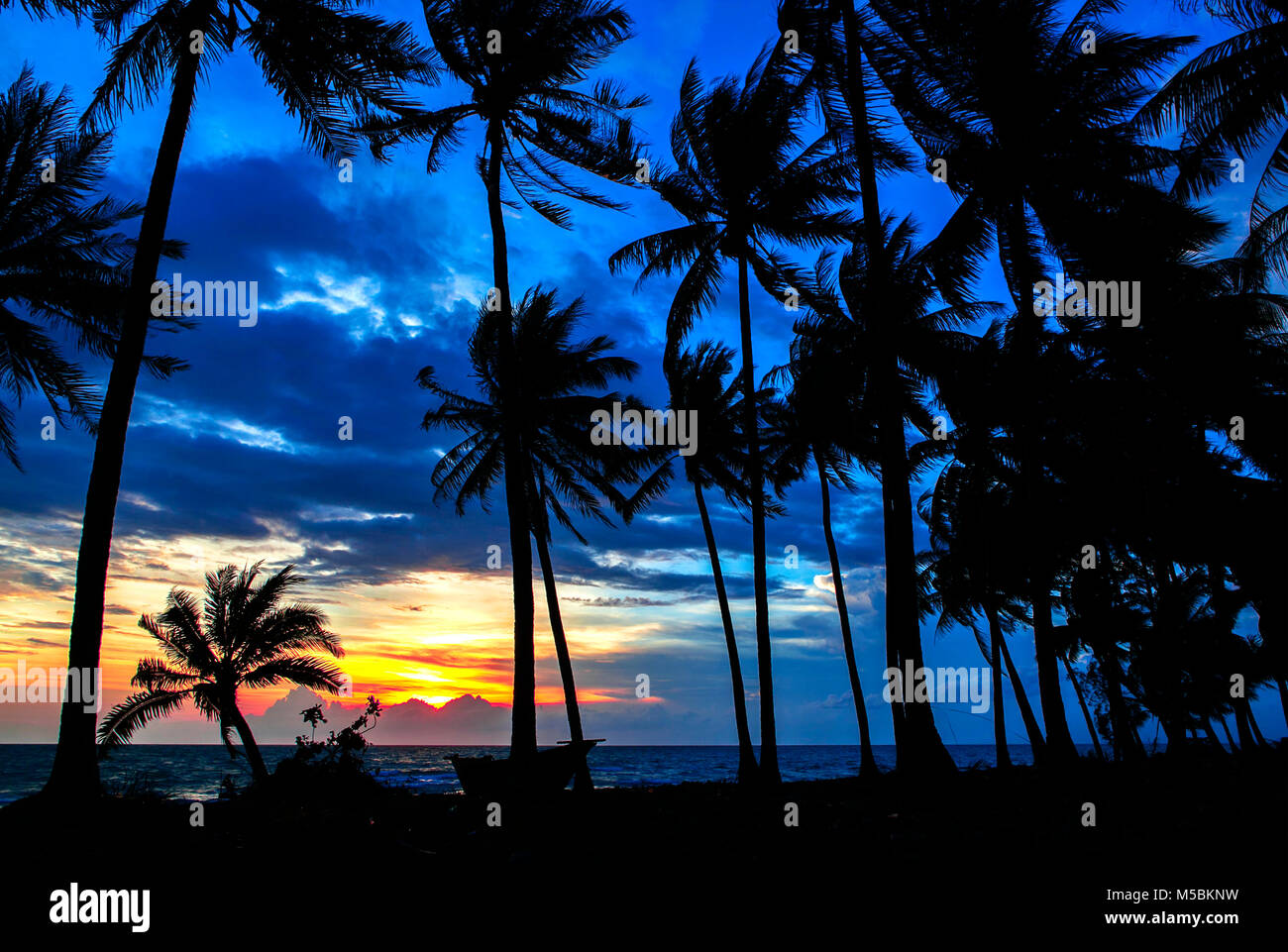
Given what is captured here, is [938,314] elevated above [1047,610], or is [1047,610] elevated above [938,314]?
[938,314]

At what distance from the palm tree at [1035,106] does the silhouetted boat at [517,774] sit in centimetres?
877

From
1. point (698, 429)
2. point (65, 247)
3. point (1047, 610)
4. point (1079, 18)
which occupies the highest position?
point (1079, 18)

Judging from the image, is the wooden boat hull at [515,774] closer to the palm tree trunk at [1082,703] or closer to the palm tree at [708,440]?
the palm tree at [708,440]

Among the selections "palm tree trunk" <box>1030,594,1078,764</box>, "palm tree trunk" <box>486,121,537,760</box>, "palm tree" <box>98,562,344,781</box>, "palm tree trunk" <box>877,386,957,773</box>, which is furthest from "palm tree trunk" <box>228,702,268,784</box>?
"palm tree trunk" <box>1030,594,1078,764</box>

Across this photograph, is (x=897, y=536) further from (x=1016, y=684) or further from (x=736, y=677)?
(x=1016, y=684)

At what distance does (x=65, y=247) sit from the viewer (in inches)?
513

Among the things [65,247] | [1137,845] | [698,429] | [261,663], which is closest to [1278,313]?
[698,429]

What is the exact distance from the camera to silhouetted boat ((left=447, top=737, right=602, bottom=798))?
11797 millimetres
